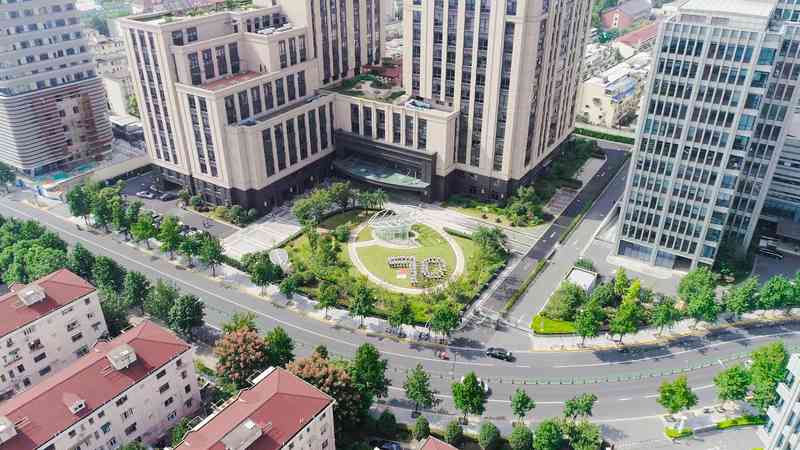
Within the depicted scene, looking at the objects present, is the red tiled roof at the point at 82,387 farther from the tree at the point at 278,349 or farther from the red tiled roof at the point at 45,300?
the red tiled roof at the point at 45,300

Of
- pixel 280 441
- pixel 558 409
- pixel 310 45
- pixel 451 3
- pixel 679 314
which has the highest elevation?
pixel 451 3

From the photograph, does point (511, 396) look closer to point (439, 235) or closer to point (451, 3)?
point (439, 235)

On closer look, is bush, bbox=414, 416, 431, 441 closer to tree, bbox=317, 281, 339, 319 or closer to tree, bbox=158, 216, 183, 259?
tree, bbox=317, 281, 339, 319

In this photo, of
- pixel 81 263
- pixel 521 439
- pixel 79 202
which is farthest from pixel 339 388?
pixel 79 202

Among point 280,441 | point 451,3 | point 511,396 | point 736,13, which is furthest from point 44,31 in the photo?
point 736,13

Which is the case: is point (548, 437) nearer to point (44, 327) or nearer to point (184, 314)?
point (184, 314)

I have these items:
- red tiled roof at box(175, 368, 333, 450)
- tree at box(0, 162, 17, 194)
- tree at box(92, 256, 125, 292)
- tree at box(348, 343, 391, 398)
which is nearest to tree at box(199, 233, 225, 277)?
tree at box(92, 256, 125, 292)

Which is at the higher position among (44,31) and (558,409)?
(44,31)

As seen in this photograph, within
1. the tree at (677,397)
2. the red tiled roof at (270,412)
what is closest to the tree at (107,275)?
the red tiled roof at (270,412)
